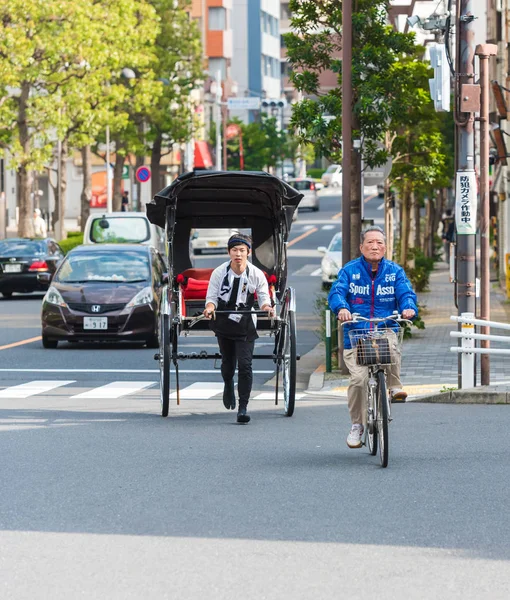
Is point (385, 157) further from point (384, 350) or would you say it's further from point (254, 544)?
point (254, 544)

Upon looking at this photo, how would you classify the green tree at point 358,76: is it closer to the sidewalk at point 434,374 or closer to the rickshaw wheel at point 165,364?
the sidewalk at point 434,374

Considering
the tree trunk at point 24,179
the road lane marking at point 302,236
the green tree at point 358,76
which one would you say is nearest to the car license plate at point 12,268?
the tree trunk at point 24,179

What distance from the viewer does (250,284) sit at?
12.9 meters

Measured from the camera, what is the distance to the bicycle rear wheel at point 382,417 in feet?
32.3

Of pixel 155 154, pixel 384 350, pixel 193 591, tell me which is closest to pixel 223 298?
pixel 384 350

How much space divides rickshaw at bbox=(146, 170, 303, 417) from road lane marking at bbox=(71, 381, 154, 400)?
78cm

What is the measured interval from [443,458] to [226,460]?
63.9 inches

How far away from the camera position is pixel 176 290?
1497cm

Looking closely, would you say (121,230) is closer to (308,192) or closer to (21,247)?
(21,247)

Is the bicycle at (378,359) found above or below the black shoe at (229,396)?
above

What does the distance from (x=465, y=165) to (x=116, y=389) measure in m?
4.68

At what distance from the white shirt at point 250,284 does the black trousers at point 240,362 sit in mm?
414

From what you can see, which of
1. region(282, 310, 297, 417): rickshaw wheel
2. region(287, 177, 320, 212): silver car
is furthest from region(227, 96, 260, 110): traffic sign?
region(282, 310, 297, 417): rickshaw wheel

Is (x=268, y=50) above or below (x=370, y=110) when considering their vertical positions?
above
